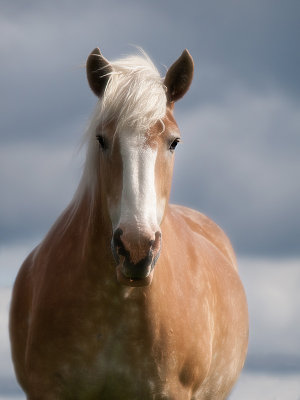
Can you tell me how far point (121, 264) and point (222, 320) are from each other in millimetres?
2465

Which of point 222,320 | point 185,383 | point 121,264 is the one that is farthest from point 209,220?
point 121,264

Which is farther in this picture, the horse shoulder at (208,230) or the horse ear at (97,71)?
the horse shoulder at (208,230)

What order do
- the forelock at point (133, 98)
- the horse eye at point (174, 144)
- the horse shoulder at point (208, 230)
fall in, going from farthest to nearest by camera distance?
the horse shoulder at point (208, 230) < the horse eye at point (174, 144) < the forelock at point (133, 98)

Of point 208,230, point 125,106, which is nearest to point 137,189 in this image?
point 125,106

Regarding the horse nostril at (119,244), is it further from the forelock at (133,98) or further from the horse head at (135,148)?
the forelock at (133,98)

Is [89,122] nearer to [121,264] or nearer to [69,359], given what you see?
[121,264]

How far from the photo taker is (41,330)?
547 cm

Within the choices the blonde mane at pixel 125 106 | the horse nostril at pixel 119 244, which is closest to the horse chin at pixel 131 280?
the horse nostril at pixel 119 244

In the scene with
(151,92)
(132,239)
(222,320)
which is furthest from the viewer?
(222,320)

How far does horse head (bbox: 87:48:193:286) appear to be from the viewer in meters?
4.64

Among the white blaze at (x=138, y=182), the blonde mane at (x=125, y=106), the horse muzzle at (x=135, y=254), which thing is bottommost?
the horse muzzle at (x=135, y=254)

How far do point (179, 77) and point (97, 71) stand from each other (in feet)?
2.02

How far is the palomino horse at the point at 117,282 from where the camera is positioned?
494 centimetres

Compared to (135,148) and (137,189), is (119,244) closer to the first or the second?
(137,189)
